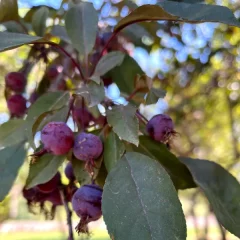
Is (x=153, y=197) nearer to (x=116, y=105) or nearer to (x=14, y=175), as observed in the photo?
(x=116, y=105)

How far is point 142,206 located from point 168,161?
248 millimetres

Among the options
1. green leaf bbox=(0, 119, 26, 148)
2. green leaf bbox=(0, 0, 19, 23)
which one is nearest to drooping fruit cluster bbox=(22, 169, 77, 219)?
green leaf bbox=(0, 119, 26, 148)

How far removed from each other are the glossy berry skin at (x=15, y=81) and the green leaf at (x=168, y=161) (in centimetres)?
43

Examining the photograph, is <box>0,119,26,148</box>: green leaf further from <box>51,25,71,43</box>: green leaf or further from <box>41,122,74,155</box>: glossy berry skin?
<box>51,25,71,43</box>: green leaf

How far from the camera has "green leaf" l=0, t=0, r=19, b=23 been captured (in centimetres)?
90

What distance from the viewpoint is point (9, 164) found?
95 centimetres

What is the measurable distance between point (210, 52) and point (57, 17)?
33.6 inches

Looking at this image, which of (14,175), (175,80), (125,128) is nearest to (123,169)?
(125,128)

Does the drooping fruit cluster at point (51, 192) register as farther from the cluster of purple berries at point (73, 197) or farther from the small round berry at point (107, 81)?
the small round berry at point (107, 81)

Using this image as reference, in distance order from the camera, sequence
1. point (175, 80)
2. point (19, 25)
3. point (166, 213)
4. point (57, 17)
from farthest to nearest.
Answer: point (175, 80)
point (57, 17)
point (19, 25)
point (166, 213)

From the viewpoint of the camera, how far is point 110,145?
77 centimetres

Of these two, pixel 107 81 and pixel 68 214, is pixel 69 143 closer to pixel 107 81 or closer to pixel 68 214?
pixel 68 214

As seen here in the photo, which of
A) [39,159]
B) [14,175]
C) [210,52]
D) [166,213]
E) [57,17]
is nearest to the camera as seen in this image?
[166,213]

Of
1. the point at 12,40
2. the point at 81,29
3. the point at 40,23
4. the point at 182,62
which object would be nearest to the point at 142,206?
the point at 12,40
